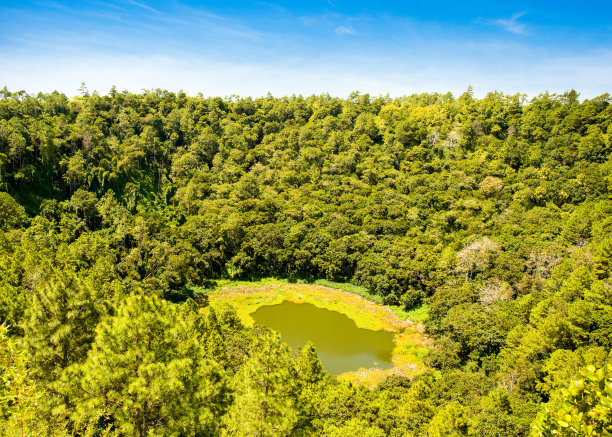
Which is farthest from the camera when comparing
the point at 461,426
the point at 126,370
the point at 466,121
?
the point at 466,121

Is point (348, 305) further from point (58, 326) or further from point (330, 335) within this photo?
point (58, 326)

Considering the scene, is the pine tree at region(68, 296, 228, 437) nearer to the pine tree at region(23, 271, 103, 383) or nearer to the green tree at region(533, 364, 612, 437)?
the pine tree at region(23, 271, 103, 383)

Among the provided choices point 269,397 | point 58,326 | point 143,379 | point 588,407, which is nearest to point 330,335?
point 269,397

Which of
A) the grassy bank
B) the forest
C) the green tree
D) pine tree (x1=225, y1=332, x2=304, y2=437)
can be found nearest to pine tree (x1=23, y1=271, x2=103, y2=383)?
the forest

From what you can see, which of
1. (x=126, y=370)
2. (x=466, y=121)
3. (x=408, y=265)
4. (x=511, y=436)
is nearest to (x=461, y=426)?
(x=511, y=436)

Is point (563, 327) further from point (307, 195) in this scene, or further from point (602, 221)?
point (307, 195)

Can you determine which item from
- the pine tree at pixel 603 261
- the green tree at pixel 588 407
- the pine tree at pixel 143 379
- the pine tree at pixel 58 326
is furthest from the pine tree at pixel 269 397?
the pine tree at pixel 603 261
